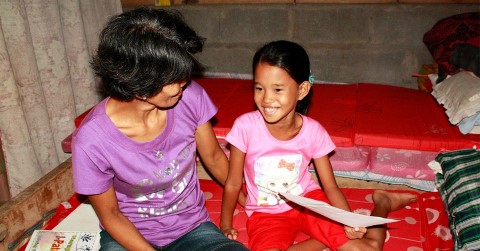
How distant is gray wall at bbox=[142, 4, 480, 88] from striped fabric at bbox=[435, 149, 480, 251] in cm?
146

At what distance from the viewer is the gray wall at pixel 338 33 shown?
314 centimetres

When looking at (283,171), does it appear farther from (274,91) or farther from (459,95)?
(459,95)

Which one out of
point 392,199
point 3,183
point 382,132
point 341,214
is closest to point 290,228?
point 341,214

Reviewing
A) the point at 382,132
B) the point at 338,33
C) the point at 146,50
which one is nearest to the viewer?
the point at 146,50

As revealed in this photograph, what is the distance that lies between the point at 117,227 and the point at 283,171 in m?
0.69

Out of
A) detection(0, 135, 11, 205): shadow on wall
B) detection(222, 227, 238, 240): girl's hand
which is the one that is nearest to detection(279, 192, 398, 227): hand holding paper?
detection(222, 227, 238, 240): girl's hand

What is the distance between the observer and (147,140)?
1327mm

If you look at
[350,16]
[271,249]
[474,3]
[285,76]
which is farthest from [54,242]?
[474,3]

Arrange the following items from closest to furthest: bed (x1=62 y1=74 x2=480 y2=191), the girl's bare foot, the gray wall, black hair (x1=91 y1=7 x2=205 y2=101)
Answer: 1. black hair (x1=91 y1=7 x2=205 y2=101)
2. the girl's bare foot
3. bed (x1=62 y1=74 x2=480 y2=191)
4. the gray wall

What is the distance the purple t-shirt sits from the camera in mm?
1233

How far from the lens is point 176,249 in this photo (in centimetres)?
140

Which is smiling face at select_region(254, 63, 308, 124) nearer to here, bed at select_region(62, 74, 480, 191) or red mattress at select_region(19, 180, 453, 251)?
red mattress at select_region(19, 180, 453, 251)

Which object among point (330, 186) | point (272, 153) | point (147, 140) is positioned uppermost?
point (147, 140)

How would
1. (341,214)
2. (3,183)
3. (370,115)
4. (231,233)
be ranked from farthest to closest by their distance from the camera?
(3,183) < (370,115) < (231,233) < (341,214)
